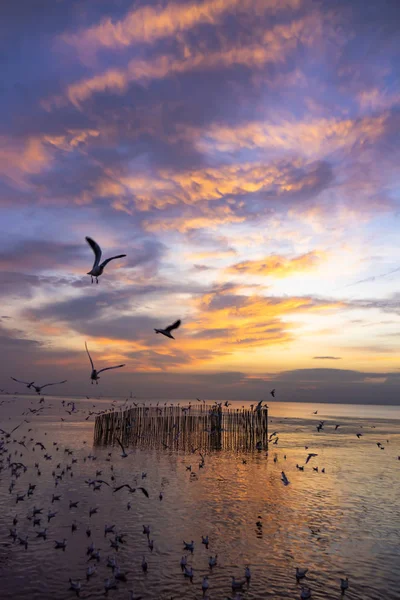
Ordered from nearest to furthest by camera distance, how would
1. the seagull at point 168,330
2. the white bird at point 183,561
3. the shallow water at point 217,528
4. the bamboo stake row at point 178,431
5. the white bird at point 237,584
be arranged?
1. the white bird at point 237,584
2. the shallow water at point 217,528
3. the white bird at point 183,561
4. the seagull at point 168,330
5. the bamboo stake row at point 178,431

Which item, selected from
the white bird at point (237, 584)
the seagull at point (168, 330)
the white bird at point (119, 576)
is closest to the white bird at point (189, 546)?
the white bird at point (119, 576)

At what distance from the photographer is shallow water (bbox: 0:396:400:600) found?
36.4 feet

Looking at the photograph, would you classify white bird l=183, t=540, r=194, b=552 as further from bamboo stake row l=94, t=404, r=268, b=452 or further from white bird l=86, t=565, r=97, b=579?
bamboo stake row l=94, t=404, r=268, b=452

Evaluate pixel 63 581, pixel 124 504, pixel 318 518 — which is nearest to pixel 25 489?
pixel 124 504

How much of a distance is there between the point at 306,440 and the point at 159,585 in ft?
114

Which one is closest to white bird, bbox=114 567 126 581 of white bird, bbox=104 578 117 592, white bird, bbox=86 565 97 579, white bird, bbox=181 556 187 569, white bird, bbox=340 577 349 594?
white bird, bbox=104 578 117 592

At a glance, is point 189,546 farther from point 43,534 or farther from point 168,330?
point 168,330

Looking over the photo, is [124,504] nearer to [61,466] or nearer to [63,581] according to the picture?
[63,581]

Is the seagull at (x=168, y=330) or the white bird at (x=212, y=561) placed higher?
the seagull at (x=168, y=330)

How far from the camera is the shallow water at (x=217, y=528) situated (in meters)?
11.1

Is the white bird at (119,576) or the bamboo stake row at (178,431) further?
the bamboo stake row at (178,431)

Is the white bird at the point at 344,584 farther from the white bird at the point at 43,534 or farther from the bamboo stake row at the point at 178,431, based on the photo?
the bamboo stake row at the point at 178,431

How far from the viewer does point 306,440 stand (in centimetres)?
4325

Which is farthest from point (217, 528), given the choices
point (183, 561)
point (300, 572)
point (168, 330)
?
point (168, 330)
